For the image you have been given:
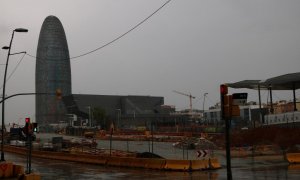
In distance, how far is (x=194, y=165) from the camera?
28906mm

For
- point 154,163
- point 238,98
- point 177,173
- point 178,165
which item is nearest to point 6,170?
point 154,163

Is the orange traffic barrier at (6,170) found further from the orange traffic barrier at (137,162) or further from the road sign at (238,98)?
the road sign at (238,98)

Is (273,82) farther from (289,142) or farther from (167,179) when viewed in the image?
(167,179)

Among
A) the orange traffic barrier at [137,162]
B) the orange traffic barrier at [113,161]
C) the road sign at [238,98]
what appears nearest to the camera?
the road sign at [238,98]

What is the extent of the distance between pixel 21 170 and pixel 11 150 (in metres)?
34.7

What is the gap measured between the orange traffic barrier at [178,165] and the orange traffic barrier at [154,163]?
0.37 metres

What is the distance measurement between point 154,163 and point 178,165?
208 cm

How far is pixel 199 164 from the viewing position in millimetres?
29156

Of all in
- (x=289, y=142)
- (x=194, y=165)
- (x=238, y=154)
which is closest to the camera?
(x=194, y=165)

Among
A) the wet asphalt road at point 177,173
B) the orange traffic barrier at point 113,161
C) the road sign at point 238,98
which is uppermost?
the road sign at point 238,98

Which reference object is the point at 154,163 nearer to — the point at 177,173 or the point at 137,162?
the point at 137,162

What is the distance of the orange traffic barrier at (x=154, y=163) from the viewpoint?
2995 cm

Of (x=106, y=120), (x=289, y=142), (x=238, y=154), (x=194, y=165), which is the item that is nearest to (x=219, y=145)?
(x=289, y=142)

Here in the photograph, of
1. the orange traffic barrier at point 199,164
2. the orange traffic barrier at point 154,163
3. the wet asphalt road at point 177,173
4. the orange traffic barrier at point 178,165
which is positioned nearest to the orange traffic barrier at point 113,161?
the wet asphalt road at point 177,173
